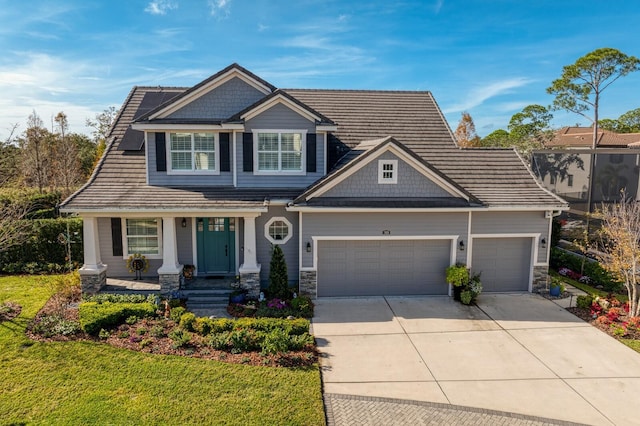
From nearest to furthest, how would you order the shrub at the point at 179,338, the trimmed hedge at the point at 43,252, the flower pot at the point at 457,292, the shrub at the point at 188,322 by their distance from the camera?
the shrub at the point at 179,338 < the shrub at the point at 188,322 < the flower pot at the point at 457,292 < the trimmed hedge at the point at 43,252

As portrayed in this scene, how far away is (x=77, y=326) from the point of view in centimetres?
1070

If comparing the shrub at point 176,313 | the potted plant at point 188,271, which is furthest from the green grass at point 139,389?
the potted plant at point 188,271

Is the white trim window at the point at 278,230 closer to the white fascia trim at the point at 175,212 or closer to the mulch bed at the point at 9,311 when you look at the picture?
the white fascia trim at the point at 175,212

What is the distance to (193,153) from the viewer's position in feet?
47.5

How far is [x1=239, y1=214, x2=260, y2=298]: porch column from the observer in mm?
13266

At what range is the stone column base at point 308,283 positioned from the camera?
1383 centimetres

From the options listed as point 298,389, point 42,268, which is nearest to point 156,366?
point 298,389

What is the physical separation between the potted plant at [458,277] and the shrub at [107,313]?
29.9ft

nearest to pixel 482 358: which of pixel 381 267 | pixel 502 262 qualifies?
pixel 381 267

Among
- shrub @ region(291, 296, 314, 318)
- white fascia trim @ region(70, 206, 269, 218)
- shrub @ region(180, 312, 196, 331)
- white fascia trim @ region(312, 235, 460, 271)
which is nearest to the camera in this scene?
shrub @ region(180, 312, 196, 331)

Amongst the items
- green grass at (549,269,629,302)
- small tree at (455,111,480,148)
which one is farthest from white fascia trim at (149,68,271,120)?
small tree at (455,111,480,148)

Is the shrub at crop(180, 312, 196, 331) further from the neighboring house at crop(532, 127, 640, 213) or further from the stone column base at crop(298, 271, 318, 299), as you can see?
the neighboring house at crop(532, 127, 640, 213)

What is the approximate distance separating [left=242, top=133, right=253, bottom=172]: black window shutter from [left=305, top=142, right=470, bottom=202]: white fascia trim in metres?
2.54

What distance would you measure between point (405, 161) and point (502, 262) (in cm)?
508
